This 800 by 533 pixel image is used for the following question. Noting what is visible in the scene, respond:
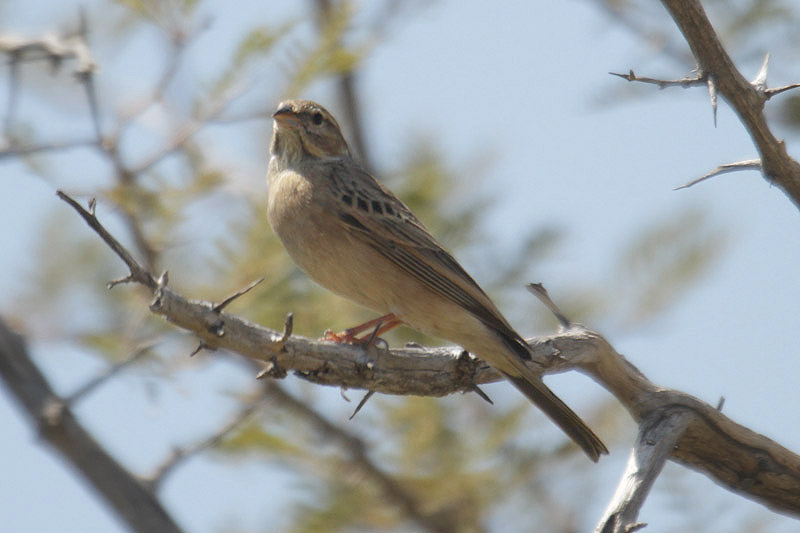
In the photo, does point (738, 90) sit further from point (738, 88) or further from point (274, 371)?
point (274, 371)

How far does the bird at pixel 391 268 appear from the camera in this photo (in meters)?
5.52

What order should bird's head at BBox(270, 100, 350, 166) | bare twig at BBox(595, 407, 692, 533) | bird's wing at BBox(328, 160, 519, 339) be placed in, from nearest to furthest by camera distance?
bare twig at BBox(595, 407, 692, 533), bird's wing at BBox(328, 160, 519, 339), bird's head at BBox(270, 100, 350, 166)

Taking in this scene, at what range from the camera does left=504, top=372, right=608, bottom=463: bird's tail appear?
17.9 feet

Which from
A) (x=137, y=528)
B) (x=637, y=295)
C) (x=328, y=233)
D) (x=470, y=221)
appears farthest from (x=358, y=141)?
(x=137, y=528)

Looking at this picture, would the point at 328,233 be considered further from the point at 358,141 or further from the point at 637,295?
the point at 358,141

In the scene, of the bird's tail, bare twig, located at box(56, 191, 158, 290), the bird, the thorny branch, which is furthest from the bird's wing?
bare twig, located at box(56, 191, 158, 290)

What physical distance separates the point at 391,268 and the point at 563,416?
143cm

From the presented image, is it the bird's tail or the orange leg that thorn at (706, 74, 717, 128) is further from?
the orange leg

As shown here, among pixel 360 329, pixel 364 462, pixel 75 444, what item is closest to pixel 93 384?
pixel 75 444

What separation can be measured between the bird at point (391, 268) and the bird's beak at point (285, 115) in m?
0.43

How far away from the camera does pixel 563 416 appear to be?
5.52 metres

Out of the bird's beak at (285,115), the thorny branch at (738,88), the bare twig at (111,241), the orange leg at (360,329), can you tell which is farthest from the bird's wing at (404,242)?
the bare twig at (111,241)

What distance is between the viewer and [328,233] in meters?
6.29

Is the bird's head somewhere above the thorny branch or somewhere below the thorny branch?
above
